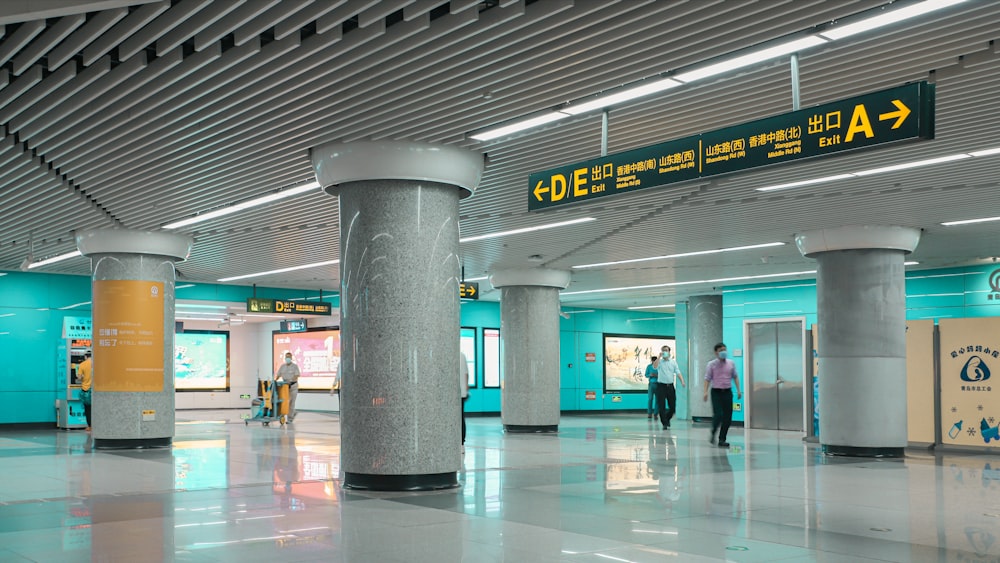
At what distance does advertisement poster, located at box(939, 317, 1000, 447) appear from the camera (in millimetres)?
15914

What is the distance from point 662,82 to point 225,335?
29820mm

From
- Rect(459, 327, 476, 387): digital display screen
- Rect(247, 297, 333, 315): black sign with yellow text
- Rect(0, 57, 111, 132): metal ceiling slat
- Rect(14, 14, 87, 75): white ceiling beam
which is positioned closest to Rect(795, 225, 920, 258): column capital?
Rect(0, 57, 111, 132): metal ceiling slat

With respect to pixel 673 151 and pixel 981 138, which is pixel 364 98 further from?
pixel 981 138

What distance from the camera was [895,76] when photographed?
7945 mm

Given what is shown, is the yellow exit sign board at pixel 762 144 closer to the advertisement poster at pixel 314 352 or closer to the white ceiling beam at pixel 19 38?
the white ceiling beam at pixel 19 38

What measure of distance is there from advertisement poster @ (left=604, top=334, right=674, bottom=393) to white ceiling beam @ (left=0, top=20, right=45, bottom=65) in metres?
28.4

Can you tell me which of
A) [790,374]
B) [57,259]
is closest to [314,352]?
[57,259]

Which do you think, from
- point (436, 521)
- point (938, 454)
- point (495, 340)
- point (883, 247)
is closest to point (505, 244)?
point (883, 247)

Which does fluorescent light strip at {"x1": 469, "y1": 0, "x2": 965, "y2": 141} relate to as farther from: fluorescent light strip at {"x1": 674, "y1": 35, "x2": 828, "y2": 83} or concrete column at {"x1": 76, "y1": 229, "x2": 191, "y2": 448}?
concrete column at {"x1": 76, "y1": 229, "x2": 191, "y2": 448}

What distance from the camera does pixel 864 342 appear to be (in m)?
14.4

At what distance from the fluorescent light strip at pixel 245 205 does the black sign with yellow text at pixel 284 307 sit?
9.18 m

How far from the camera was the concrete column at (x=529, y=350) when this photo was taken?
2061 cm

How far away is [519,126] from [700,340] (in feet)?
60.1

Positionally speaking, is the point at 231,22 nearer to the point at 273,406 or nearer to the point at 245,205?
the point at 245,205
